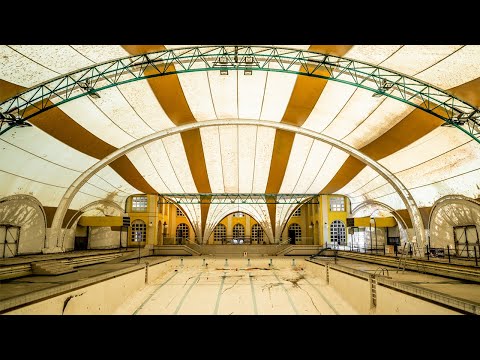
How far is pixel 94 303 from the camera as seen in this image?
7.16 metres

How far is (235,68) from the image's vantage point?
8.77 m

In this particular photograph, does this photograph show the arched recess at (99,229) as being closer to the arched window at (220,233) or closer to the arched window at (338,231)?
the arched window at (220,233)

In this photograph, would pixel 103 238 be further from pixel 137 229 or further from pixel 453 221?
pixel 453 221

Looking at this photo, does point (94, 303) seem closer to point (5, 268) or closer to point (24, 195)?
point (5, 268)

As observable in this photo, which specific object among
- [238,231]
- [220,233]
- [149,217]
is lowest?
[220,233]

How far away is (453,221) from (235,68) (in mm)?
12797

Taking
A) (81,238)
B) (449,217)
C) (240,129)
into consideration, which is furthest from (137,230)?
(449,217)

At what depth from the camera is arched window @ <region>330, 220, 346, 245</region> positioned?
929 inches

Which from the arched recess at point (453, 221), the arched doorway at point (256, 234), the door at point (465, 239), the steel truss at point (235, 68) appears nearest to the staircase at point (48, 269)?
the steel truss at point (235, 68)

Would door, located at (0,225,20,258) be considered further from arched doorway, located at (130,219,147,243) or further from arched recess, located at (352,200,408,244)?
arched recess, located at (352,200,408,244)

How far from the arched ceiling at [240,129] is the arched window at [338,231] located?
21.3 ft

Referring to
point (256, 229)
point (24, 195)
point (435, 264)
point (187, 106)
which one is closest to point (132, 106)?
point (187, 106)

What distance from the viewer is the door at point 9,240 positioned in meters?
13.4

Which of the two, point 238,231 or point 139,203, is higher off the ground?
point 139,203
